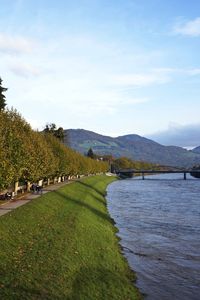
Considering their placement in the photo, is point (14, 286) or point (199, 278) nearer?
point (14, 286)

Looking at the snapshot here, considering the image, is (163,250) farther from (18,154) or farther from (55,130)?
(55,130)

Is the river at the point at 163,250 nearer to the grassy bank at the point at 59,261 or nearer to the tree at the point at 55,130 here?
the grassy bank at the point at 59,261

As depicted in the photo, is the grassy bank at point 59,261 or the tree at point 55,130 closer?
the grassy bank at point 59,261

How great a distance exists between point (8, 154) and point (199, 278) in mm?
31653

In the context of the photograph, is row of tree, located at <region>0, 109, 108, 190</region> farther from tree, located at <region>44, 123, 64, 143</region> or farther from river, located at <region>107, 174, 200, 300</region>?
tree, located at <region>44, 123, 64, 143</region>

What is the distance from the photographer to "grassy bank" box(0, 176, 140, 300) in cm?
2038

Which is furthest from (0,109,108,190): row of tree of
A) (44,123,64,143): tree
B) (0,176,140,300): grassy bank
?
(44,123,64,143): tree

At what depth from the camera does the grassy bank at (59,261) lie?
66.8 feet

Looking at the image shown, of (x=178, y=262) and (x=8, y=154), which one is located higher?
(x=8, y=154)

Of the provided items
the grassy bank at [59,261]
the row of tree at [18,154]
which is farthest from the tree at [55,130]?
the grassy bank at [59,261]

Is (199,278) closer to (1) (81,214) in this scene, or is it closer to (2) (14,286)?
(2) (14,286)

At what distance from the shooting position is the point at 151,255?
33375 millimetres

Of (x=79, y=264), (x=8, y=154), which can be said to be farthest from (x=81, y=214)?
(x=79, y=264)

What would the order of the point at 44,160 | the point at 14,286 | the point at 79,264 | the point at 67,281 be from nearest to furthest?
1. the point at 14,286
2. the point at 67,281
3. the point at 79,264
4. the point at 44,160
